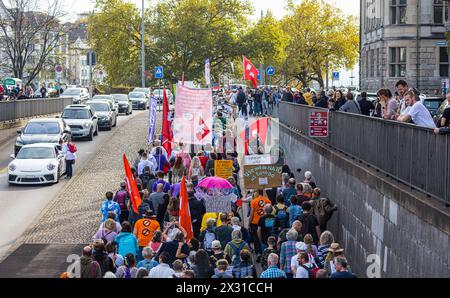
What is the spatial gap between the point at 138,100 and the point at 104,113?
799 inches

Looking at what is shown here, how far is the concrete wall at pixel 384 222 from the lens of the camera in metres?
11.5

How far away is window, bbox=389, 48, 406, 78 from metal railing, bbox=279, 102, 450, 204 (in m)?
32.7

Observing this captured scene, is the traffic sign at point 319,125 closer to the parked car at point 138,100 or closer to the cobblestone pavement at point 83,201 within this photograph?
the cobblestone pavement at point 83,201

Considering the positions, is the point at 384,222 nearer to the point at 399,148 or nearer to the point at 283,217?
the point at 399,148

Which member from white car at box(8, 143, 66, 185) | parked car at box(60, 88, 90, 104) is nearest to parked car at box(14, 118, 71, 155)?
white car at box(8, 143, 66, 185)

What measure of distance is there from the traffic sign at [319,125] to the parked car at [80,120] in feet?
55.8

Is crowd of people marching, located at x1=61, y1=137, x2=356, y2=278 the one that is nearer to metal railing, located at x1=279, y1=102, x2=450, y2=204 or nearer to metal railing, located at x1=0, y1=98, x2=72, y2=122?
metal railing, located at x1=279, y1=102, x2=450, y2=204

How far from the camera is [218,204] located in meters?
17.5

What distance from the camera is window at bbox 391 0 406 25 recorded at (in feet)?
177

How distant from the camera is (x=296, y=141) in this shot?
29344 mm

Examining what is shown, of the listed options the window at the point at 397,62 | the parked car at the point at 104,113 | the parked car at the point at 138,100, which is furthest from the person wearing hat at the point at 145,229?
the parked car at the point at 138,100

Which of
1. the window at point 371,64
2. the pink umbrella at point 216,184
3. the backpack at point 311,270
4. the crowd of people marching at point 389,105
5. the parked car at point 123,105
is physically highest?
the window at point 371,64

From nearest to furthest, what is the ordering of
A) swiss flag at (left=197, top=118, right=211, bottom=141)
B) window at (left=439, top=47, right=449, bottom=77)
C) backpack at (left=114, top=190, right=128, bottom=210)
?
backpack at (left=114, top=190, right=128, bottom=210), swiss flag at (left=197, top=118, right=211, bottom=141), window at (left=439, top=47, right=449, bottom=77)
